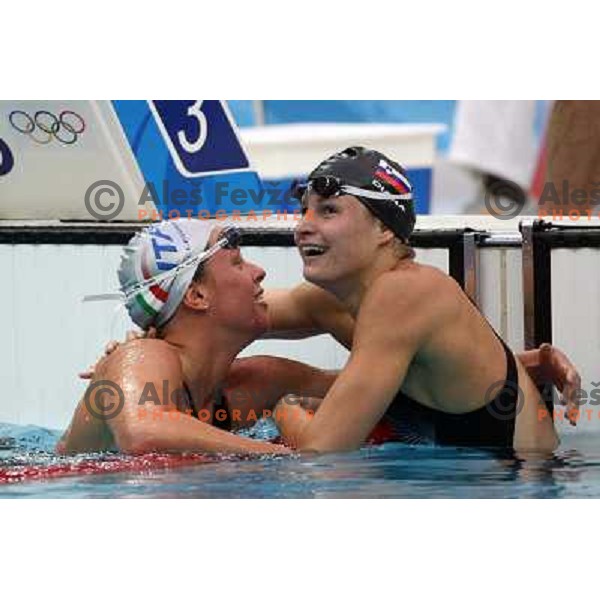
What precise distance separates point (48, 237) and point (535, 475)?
236cm

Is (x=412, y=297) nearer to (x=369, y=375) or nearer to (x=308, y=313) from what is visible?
(x=369, y=375)

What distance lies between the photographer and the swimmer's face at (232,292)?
18.2ft

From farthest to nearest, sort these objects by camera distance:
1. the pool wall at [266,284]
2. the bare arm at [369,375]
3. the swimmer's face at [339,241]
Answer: the pool wall at [266,284], the swimmer's face at [339,241], the bare arm at [369,375]

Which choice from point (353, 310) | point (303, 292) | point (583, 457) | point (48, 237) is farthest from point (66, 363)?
point (583, 457)

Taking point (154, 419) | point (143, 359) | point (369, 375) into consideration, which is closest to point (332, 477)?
point (369, 375)

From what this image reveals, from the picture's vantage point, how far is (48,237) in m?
6.62

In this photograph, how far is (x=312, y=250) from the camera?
543 centimetres

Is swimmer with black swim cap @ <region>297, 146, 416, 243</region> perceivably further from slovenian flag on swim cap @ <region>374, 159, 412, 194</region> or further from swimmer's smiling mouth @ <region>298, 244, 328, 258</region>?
swimmer's smiling mouth @ <region>298, 244, 328, 258</region>

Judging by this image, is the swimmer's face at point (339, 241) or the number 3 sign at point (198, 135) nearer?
the swimmer's face at point (339, 241)

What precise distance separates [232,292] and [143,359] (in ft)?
1.42

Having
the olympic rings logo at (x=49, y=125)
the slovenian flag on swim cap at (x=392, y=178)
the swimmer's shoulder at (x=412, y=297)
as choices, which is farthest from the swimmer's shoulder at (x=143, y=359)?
the olympic rings logo at (x=49, y=125)

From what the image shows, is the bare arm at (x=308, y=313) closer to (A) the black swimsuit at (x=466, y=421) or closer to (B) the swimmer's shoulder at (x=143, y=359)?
(A) the black swimsuit at (x=466, y=421)

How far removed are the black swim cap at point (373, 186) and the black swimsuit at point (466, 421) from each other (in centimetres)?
55

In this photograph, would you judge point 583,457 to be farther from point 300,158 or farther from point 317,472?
point 300,158
